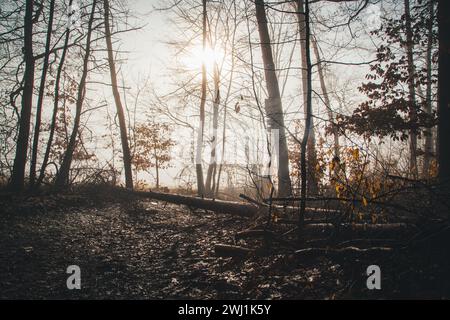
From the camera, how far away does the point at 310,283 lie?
351 centimetres

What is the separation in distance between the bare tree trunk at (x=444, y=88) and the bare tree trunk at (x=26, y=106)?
9.46 metres

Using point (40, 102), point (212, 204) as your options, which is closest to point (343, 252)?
point (212, 204)

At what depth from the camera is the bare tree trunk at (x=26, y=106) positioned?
866 cm

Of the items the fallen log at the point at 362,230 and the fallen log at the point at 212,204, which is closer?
the fallen log at the point at 362,230

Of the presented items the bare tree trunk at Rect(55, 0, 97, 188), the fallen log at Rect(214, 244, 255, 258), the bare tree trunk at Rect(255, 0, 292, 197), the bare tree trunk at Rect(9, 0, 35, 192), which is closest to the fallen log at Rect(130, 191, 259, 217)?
the fallen log at Rect(214, 244, 255, 258)

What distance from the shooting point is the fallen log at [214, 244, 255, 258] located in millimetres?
4523

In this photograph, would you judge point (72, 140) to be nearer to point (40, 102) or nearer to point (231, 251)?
point (40, 102)

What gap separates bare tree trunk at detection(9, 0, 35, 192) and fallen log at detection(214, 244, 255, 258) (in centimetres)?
641

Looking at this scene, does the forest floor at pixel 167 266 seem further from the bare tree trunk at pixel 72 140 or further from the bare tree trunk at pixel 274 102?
the bare tree trunk at pixel 274 102

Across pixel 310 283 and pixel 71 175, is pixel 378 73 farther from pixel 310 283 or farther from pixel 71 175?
pixel 71 175

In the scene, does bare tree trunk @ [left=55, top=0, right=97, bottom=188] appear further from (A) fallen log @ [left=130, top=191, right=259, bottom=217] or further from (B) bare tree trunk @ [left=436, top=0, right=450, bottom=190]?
(B) bare tree trunk @ [left=436, top=0, right=450, bottom=190]

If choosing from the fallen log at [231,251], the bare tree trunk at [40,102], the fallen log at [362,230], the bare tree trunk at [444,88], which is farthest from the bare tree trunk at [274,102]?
the bare tree trunk at [40,102]

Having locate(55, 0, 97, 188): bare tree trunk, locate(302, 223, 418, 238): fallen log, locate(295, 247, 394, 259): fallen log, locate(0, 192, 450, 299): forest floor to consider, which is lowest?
locate(0, 192, 450, 299): forest floor
